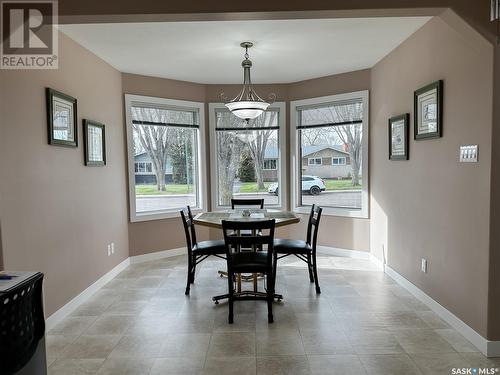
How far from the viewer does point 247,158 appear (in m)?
5.79

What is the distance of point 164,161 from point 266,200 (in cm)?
166

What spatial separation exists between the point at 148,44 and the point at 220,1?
5.33 ft

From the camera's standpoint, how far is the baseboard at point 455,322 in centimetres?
252

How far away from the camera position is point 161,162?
5.34 metres

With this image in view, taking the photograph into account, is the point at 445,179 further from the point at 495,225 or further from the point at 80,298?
the point at 80,298

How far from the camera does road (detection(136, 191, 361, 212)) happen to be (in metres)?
5.21

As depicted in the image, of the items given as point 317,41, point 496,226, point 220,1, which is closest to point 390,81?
point 317,41

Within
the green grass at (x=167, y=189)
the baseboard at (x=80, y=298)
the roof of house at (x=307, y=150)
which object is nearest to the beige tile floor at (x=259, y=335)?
the baseboard at (x=80, y=298)

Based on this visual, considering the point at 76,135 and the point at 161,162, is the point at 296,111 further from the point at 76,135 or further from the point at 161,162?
the point at 76,135

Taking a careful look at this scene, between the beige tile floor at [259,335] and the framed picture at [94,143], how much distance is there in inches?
54.6

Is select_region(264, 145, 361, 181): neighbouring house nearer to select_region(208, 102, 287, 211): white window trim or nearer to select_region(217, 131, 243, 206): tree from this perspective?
select_region(208, 102, 287, 211): white window trim

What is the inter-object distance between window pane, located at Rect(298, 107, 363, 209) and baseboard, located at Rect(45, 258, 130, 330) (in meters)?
2.85

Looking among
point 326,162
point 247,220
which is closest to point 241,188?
point 326,162

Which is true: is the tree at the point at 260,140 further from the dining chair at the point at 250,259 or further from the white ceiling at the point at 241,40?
the dining chair at the point at 250,259
